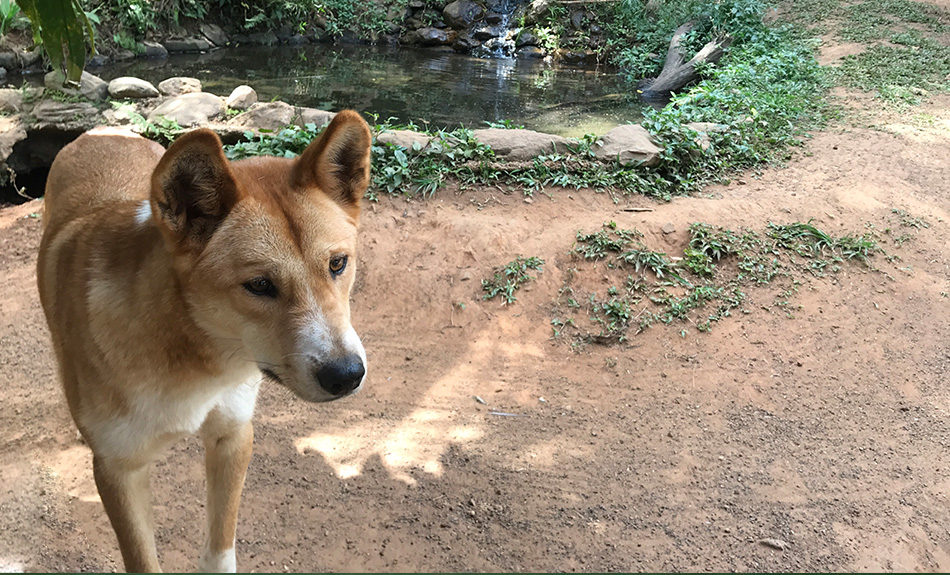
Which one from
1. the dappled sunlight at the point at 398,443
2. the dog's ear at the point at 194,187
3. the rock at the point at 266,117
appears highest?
the dog's ear at the point at 194,187

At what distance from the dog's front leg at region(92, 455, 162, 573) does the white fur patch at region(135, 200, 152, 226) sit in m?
0.91

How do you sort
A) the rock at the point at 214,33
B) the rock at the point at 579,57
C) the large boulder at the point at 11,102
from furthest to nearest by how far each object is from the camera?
the rock at the point at 579,57 → the rock at the point at 214,33 → the large boulder at the point at 11,102

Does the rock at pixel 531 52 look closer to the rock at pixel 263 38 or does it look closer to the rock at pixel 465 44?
the rock at pixel 465 44

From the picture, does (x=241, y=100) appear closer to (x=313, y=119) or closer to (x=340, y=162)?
(x=313, y=119)

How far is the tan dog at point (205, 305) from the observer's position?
226cm

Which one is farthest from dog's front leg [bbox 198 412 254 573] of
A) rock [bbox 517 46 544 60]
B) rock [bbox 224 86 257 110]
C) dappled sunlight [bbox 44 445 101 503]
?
rock [bbox 517 46 544 60]

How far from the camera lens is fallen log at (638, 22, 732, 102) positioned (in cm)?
1192

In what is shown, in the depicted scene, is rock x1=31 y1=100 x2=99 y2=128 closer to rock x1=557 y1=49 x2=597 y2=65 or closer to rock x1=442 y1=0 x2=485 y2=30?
rock x1=557 y1=49 x2=597 y2=65

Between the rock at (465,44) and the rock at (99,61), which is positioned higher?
the rock at (99,61)

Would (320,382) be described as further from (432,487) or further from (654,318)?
(654,318)

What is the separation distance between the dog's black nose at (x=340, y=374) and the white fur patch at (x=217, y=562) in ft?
4.16

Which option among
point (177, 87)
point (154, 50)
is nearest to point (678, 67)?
point (177, 87)

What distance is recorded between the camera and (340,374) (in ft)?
7.22

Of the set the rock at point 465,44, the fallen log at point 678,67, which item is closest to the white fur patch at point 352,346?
the fallen log at point 678,67
